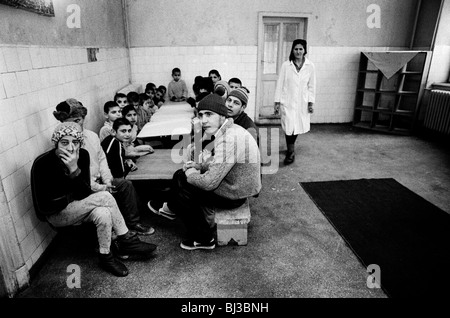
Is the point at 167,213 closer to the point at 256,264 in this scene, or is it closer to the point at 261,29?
the point at 256,264

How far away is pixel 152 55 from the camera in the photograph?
20.9 ft

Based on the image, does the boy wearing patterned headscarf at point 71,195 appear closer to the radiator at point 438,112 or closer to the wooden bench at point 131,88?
the wooden bench at point 131,88

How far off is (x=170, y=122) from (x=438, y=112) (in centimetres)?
515

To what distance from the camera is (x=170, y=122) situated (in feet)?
14.3

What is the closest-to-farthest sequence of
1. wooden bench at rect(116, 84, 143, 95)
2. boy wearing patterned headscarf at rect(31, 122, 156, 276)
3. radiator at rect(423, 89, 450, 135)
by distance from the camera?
1. boy wearing patterned headscarf at rect(31, 122, 156, 276)
2. wooden bench at rect(116, 84, 143, 95)
3. radiator at rect(423, 89, 450, 135)

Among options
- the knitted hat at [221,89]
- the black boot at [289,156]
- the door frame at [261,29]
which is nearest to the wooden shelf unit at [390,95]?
the door frame at [261,29]

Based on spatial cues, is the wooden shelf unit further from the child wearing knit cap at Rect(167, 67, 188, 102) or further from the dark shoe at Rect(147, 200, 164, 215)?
the dark shoe at Rect(147, 200, 164, 215)

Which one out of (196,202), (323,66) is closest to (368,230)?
(196,202)

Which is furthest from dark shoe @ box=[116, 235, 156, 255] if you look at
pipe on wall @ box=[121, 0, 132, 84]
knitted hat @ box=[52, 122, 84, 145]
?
pipe on wall @ box=[121, 0, 132, 84]

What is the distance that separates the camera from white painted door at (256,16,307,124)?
6480 mm

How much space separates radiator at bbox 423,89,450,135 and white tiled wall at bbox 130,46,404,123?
1.60 m

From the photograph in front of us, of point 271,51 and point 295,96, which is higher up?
point 271,51

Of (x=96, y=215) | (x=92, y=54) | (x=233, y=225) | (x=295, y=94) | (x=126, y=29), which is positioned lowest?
(x=233, y=225)

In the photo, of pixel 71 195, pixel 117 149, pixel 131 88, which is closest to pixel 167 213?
pixel 117 149
